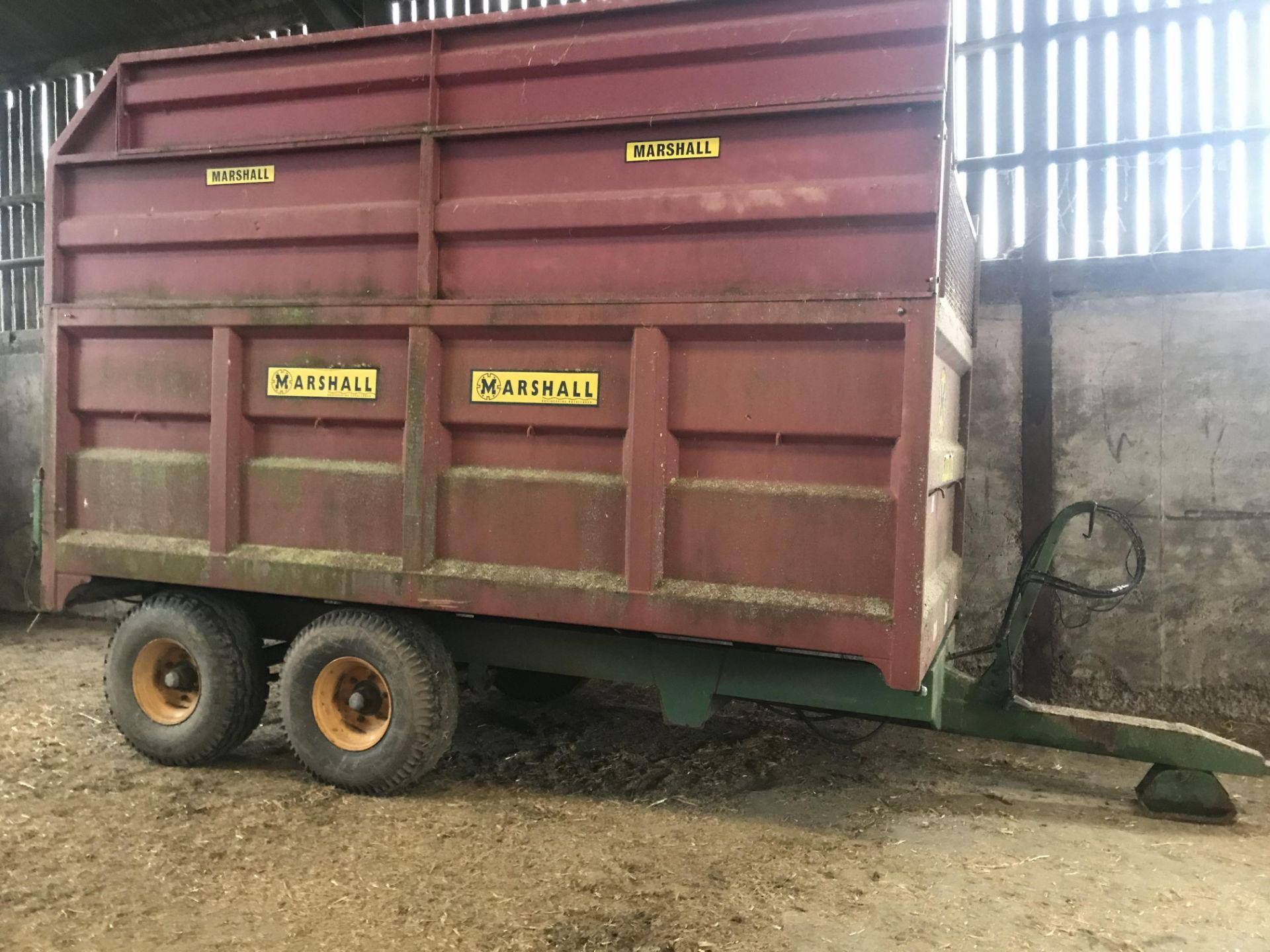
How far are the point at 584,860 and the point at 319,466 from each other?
1881 millimetres

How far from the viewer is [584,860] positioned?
3.15 metres

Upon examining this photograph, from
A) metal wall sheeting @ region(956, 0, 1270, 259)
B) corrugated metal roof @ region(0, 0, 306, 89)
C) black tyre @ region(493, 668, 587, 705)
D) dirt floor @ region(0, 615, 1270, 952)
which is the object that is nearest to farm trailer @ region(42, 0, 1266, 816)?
dirt floor @ region(0, 615, 1270, 952)

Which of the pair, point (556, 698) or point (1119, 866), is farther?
point (556, 698)

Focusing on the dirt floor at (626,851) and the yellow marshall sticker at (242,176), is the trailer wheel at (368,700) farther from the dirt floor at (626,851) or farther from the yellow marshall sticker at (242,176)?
the yellow marshall sticker at (242,176)

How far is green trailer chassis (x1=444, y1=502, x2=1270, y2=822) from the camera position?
3.29 meters

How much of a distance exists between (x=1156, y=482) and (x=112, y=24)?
28.2ft

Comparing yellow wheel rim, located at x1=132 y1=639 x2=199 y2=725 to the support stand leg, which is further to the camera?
yellow wheel rim, located at x1=132 y1=639 x2=199 y2=725

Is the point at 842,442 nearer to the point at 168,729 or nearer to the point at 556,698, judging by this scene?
the point at 556,698

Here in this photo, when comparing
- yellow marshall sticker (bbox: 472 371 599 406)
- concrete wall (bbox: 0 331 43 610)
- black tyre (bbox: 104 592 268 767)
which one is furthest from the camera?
concrete wall (bbox: 0 331 43 610)

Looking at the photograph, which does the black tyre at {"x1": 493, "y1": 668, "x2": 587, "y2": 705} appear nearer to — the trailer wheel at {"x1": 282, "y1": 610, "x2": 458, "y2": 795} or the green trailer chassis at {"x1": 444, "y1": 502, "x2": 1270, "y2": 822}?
the green trailer chassis at {"x1": 444, "y1": 502, "x2": 1270, "y2": 822}

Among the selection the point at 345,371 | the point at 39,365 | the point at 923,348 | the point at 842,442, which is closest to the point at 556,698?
the point at 345,371

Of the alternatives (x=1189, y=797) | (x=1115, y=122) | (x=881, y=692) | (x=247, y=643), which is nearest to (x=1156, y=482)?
(x=1189, y=797)

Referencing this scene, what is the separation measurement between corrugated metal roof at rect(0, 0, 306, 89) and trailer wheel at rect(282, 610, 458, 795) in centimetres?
524

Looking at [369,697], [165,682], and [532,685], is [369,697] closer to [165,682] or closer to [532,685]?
[165,682]
